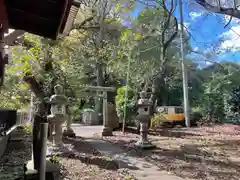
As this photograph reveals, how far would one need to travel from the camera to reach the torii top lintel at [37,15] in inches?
106

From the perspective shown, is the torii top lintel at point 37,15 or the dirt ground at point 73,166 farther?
the dirt ground at point 73,166

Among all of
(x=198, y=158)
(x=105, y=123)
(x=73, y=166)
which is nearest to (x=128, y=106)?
(x=105, y=123)

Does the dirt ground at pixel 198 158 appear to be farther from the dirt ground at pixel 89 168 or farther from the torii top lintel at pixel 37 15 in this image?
the torii top lintel at pixel 37 15

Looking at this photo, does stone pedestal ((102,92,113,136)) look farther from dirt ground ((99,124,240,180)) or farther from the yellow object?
the yellow object

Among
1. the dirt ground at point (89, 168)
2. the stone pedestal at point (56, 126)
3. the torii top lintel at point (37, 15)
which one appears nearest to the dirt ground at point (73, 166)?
the dirt ground at point (89, 168)

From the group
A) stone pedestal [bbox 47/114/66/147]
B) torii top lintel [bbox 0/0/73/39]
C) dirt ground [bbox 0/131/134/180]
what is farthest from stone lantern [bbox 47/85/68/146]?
torii top lintel [bbox 0/0/73/39]

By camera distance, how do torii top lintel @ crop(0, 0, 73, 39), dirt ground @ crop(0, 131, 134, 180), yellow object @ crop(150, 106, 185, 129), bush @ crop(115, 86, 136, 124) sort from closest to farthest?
torii top lintel @ crop(0, 0, 73, 39) → dirt ground @ crop(0, 131, 134, 180) → bush @ crop(115, 86, 136, 124) → yellow object @ crop(150, 106, 185, 129)

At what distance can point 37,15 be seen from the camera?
3057 mm

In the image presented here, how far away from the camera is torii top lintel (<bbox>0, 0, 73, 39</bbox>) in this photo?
8.80 feet

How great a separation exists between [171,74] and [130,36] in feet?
20.1

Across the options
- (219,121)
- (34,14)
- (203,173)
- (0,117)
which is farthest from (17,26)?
(219,121)

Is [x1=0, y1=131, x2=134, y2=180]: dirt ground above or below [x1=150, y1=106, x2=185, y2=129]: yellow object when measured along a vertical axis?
below

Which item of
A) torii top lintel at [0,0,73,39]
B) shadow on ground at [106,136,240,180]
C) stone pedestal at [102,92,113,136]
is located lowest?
shadow on ground at [106,136,240,180]

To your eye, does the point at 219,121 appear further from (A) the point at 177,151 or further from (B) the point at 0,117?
(B) the point at 0,117
